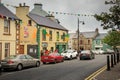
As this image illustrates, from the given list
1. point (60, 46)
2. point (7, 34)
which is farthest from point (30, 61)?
point (60, 46)

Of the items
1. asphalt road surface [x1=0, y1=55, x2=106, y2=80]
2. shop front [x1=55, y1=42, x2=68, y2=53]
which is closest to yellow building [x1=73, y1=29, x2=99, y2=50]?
shop front [x1=55, y1=42, x2=68, y2=53]

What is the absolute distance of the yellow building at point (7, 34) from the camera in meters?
30.1

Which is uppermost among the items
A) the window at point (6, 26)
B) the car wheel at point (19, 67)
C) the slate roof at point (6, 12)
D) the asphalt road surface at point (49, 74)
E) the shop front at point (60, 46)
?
the slate roof at point (6, 12)

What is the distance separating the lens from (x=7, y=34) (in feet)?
102

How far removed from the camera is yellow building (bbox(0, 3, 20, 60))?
98.7 feet

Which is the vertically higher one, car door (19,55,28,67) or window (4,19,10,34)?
window (4,19,10,34)

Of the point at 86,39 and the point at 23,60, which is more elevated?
the point at 86,39

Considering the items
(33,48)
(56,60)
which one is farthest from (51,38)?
(56,60)

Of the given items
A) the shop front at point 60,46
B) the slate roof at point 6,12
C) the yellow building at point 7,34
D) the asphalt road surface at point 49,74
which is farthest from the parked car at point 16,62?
the shop front at point 60,46

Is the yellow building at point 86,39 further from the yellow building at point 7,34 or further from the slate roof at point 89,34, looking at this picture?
the yellow building at point 7,34

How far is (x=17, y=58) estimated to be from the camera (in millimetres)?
24484

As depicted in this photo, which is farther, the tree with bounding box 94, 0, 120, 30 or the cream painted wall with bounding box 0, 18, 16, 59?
the cream painted wall with bounding box 0, 18, 16, 59

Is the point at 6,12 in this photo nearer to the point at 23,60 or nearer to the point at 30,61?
the point at 30,61

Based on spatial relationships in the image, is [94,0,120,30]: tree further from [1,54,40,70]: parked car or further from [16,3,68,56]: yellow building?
[16,3,68,56]: yellow building
